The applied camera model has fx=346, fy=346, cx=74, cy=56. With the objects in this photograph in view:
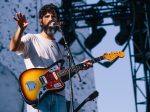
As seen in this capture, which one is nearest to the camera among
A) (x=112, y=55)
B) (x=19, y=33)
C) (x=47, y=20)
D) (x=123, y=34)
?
(x=19, y=33)

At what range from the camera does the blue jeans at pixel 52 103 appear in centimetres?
249

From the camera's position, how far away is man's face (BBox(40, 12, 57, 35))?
2630 mm

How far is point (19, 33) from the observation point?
97.3 inches

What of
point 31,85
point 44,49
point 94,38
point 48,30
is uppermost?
point 48,30

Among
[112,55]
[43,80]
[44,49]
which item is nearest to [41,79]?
[43,80]

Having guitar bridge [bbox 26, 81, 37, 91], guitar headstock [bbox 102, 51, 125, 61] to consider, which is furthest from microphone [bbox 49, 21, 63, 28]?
guitar headstock [bbox 102, 51, 125, 61]

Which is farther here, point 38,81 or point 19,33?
point 38,81

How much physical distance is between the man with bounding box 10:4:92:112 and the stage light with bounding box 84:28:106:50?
304cm

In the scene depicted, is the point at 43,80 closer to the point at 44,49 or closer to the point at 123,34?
the point at 44,49

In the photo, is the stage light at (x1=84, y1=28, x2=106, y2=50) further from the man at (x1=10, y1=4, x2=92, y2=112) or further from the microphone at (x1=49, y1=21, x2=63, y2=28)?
the microphone at (x1=49, y1=21, x2=63, y2=28)

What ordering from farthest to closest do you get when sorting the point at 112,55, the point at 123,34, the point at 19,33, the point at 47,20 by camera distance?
the point at 123,34
the point at 112,55
the point at 47,20
the point at 19,33

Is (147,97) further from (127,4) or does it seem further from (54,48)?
(54,48)

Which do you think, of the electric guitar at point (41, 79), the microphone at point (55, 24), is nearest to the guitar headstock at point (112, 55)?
the electric guitar at point (41, 79)

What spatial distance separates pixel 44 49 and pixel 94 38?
10.6ft
